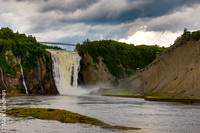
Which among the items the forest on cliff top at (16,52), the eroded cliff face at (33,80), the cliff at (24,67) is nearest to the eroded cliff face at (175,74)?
the eroded cliff face at (33,80)

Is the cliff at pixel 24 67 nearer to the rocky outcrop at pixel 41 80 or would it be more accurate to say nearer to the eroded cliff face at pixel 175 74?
the rocky outcrop at pixel 41 80

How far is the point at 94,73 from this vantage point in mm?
154500

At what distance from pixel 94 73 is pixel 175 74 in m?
68.8

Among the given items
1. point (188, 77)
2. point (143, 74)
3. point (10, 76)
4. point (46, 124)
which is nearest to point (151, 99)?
point (188, 77)

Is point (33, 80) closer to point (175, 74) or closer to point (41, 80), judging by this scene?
point (41, 80)

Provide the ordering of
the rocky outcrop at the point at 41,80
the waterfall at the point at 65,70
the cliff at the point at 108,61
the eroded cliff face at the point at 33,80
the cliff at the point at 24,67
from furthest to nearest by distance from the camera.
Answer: the cliff at the point at 108,61, the waterfall at the point at 65,70, the rocky outcrop at the point at 41,80, the cliff at the point at 24,67, the eroded cliff face at the point at 33,80

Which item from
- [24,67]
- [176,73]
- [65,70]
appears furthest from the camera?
[65,70]

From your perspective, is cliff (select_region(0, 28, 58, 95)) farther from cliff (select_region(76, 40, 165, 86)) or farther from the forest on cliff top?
cliff (select_region(76, 40, 165, 86))

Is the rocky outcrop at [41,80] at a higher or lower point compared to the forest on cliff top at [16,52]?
lower

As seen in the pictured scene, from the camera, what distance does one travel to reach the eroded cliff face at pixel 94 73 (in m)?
149

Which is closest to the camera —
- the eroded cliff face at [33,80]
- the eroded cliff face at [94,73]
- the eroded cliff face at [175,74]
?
the eroded cliff face at [175,74]

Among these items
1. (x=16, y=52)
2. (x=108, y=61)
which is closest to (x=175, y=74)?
(x=16, y=52)

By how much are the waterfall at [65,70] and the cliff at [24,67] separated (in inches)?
106

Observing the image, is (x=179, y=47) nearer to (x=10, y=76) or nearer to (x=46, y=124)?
(x=10, y=76)
